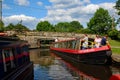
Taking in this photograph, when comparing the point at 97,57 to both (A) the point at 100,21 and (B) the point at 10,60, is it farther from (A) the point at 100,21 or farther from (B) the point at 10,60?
(A) the point at 100,21

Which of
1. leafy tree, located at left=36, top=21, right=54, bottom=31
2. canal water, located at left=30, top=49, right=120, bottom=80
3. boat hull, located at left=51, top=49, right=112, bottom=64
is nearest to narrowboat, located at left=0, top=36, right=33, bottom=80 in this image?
canal water, located at left=30, top=49, right=120, bottom=80

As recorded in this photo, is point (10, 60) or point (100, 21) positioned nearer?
point (10, 60)

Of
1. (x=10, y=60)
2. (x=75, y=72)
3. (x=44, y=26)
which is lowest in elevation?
(x=75, y=72)

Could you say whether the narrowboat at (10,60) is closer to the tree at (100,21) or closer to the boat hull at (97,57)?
the boat hull at (97,57)

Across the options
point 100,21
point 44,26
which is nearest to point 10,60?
point 100,21

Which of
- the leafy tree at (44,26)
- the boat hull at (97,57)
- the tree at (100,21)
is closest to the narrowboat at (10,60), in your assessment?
the boat hull at (97,57)

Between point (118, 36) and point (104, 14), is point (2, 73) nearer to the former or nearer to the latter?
point (118, 36)

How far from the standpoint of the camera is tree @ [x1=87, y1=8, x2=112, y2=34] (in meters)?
83.2

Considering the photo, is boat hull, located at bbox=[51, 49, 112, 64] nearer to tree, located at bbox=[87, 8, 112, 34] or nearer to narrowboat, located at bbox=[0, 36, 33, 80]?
narrowboat, located at bbox=[0, 36, 33, 80]

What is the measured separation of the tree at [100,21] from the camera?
3275 inches

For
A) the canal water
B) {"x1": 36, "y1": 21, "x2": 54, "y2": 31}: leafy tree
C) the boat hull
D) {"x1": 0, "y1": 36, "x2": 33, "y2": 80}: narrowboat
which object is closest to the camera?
{"x1": 0, "y1": 36, "x2": 33, "y2": 80}: narrowboat

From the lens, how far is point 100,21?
83688mm

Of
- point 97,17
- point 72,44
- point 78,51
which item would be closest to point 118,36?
point 97,17

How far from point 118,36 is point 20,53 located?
52175mm
